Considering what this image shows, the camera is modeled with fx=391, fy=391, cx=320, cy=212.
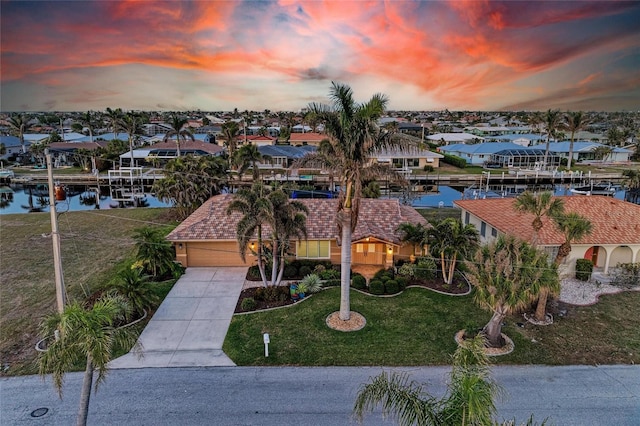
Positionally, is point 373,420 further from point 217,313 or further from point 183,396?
point 217,313

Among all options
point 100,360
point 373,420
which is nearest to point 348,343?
point 373,420

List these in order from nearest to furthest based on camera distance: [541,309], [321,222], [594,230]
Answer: [541,309]
[594,230]
[321,222]

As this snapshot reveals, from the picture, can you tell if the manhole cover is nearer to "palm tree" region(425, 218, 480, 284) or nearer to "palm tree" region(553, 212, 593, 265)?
"palm tree" region(425, 218, 480, 284)

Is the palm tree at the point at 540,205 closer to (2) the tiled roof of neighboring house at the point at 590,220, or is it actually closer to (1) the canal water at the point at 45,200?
(2) the tiled roof of neighboring house at the point at 590,220

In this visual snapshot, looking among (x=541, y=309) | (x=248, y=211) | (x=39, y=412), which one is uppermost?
(x=248, y=211)

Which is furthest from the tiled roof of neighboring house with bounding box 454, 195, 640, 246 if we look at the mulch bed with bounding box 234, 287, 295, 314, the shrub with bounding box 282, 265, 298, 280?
the mulch bed with bounding box 234, 287, 295, 314

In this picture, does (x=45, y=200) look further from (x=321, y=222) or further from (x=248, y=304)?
(x=248, y=304)

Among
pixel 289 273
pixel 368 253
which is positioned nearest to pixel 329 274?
pixel 289 273
